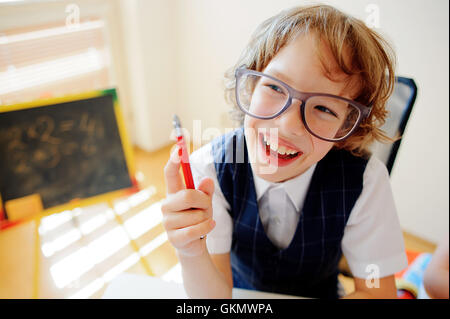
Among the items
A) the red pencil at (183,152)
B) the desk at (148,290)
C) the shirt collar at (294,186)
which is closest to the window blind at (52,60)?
the desk at (148,290)

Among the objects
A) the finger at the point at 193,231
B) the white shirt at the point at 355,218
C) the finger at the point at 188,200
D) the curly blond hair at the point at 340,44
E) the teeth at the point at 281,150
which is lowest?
the white shirt at the point at 355,218

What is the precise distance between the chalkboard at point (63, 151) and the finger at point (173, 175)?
2.35ft

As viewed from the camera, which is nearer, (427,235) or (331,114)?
(331,114)

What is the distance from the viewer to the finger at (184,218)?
437 millimetres

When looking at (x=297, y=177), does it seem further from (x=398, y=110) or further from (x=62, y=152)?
(x=62, y=152)

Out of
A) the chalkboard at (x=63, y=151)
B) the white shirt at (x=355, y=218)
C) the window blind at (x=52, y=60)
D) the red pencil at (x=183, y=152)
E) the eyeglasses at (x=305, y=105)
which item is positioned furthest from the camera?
the window blind at (x=52, y=60)

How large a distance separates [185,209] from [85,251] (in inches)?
23.8

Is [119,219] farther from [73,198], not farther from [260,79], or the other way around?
[260,79]

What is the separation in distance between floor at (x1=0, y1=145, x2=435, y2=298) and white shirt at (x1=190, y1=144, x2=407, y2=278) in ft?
0.38

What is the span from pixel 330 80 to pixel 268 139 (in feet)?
0.43

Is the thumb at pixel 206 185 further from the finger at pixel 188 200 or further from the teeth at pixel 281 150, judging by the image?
the teeth at pixel 281 150

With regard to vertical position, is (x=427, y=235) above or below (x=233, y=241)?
below
